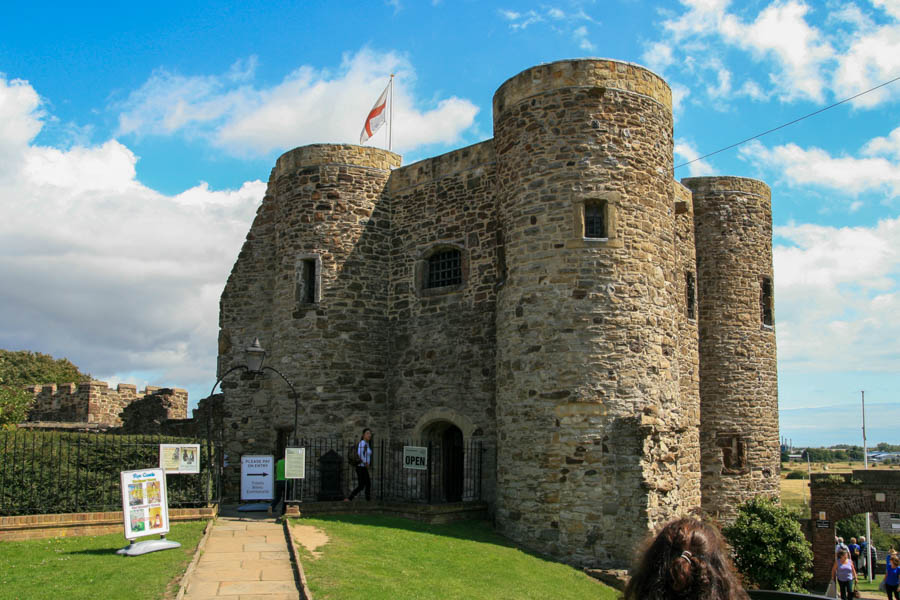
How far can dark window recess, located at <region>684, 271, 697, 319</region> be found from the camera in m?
21.8

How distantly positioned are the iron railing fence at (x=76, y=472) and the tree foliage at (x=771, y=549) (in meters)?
12.0

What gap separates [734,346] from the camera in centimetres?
2369

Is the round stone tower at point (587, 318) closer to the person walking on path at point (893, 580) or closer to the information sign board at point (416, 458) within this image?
the information sign board at point (416, 458)

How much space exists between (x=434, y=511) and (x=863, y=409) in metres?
32.8

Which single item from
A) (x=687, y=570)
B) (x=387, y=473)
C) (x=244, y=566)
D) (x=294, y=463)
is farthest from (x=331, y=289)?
(x=687, y=570)

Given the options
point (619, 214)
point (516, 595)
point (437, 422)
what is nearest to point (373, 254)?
point (437, 422)

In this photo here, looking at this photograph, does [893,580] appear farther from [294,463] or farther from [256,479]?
[256,479]

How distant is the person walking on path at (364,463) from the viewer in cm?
1779

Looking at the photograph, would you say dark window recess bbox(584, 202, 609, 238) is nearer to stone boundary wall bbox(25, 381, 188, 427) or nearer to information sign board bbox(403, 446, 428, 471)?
information sign board bbox(403, 446, 428, 471)

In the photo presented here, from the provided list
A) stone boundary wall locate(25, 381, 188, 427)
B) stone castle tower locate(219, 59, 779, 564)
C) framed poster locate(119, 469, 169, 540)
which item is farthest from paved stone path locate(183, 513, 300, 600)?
stone boundary wall locate(25, 381, 188, 427)

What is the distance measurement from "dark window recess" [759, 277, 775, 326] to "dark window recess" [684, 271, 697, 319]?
12.8 feet

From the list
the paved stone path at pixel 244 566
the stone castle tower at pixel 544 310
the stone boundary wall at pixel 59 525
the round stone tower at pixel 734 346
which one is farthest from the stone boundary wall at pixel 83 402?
the round stone tower at pixel 734 346

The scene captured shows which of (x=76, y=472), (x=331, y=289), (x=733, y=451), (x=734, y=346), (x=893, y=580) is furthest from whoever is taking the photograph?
(x=734, y=346)

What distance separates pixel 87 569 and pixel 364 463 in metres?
7.60
